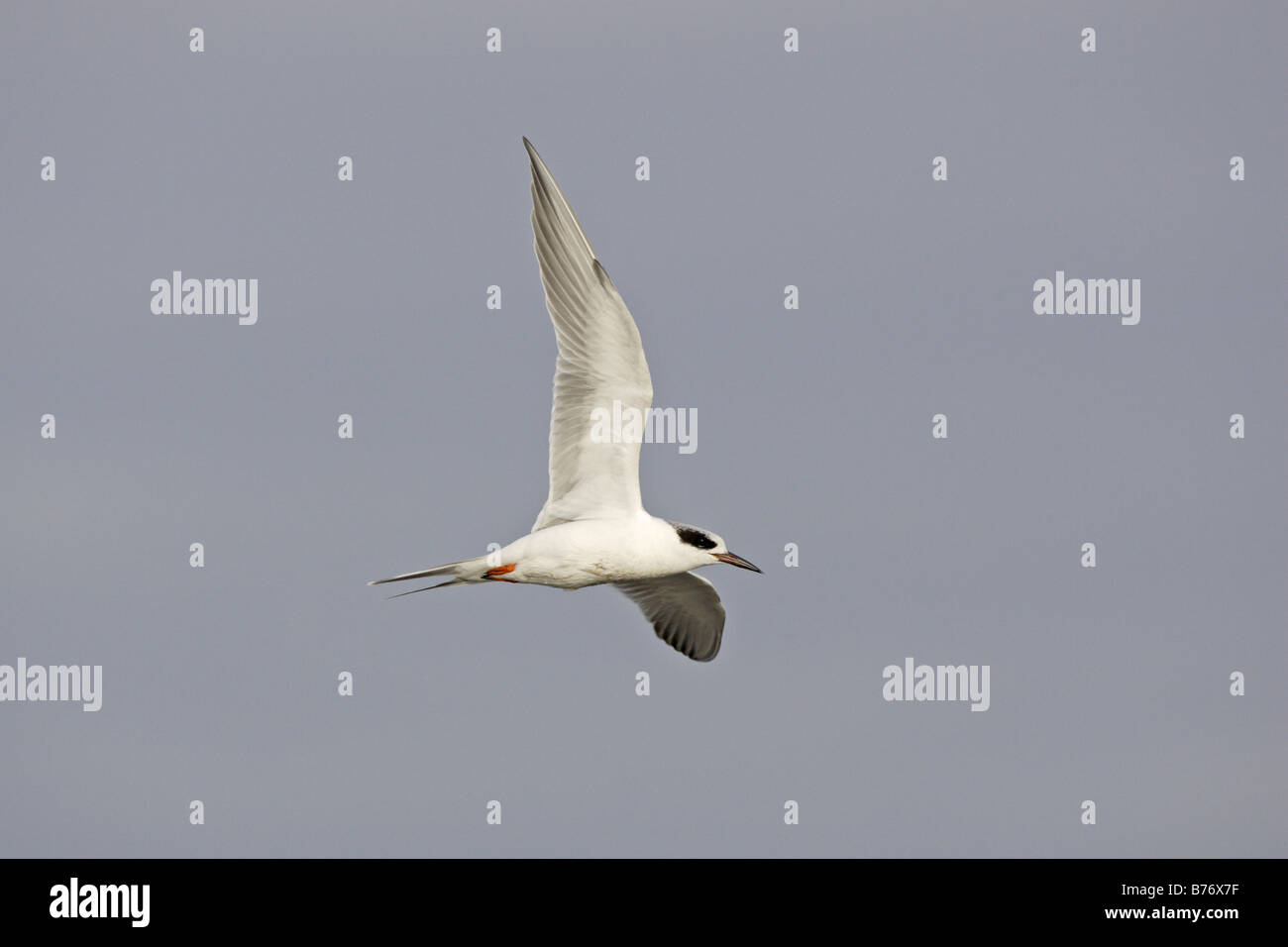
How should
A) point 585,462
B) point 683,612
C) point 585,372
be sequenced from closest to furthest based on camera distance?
point 585,372
point 585,462
point 683,612

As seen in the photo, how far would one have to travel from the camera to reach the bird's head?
20.9 metres

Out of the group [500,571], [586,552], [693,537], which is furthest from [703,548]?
[500,571]

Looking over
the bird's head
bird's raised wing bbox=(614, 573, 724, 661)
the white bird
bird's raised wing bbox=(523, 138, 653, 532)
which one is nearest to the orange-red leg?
the white bird

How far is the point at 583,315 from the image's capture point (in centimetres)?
1998

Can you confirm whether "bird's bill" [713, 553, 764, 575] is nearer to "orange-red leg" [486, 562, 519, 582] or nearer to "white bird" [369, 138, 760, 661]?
"white bird" [369, 138, 760, 661]

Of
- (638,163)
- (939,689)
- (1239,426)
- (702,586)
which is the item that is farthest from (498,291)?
(1239,426)

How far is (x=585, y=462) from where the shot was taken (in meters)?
20.6

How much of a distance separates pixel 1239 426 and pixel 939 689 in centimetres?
675

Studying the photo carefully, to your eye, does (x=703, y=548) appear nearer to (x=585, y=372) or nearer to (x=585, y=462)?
(x=585, y=462)

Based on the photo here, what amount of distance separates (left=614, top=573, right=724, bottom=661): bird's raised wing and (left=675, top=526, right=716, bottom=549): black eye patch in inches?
99.9

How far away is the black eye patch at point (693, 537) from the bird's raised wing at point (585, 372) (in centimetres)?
49

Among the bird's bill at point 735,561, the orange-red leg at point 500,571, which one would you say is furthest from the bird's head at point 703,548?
the orange-red leg at point 500,571

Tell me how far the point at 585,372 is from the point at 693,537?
85.8 inches

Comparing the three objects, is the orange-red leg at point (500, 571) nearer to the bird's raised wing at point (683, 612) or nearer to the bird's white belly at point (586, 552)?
the bird's white belly at point (586, 552)
